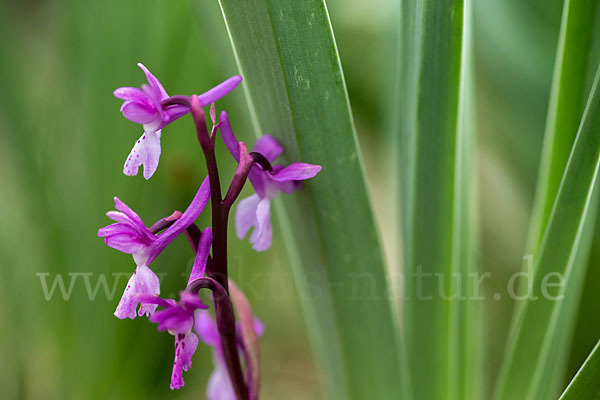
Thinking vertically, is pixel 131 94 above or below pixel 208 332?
above

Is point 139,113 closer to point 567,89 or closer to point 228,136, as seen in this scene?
point 228,136

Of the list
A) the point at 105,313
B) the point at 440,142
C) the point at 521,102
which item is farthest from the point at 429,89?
the point at 105,313

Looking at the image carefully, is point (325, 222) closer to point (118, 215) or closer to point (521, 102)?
point (118, 215)

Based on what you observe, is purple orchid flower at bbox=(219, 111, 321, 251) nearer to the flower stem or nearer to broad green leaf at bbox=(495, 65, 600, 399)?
the flower stem

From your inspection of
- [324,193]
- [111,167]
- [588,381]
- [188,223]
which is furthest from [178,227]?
[111,167]

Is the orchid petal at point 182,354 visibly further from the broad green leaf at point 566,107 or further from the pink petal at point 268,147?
the broad green leaf at point 566,107

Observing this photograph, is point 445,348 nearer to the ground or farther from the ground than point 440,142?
nearer to the ground
